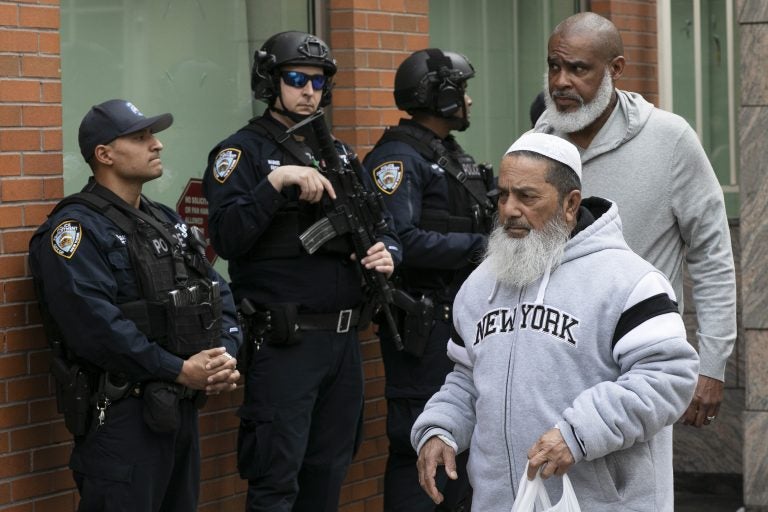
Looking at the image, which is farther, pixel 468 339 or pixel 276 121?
pixel 276 121

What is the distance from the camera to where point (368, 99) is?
281 inches

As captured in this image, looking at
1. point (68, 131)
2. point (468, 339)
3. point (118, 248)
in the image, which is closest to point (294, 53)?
point (68, 131)

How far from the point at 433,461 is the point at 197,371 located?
5.17 ft

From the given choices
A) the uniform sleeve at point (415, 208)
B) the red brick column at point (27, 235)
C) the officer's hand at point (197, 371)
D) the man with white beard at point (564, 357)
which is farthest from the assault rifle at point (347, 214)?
the man with white beard at point (564, 357)

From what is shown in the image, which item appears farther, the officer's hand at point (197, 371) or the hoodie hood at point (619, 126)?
the officer's hand at point (197, 371)

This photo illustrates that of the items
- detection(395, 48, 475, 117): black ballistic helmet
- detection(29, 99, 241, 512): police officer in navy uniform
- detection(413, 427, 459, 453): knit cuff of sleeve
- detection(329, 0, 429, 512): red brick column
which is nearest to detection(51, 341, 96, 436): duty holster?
detection(29, 99, 241, 512): police officer in navy uniform

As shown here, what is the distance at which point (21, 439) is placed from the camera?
17.3 ft

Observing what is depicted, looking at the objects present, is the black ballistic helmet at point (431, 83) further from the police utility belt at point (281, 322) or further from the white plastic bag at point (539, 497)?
the white plastic bag at point (539, 497)

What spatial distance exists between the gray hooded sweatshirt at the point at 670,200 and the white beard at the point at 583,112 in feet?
0.22

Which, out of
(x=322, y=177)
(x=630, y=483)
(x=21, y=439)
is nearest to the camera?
(x=630, y=483)

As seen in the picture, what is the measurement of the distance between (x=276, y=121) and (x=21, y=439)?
164 centimetres

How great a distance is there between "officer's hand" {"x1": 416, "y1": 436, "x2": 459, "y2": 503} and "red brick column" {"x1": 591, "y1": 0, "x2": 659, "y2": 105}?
231 inches

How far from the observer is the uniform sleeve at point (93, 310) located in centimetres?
488

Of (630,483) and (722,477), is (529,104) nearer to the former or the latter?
(722,477)
